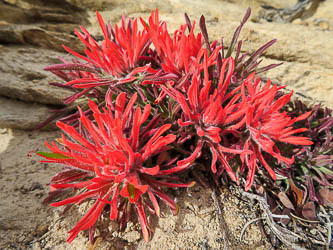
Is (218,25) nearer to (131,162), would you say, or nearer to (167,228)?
(131,162)

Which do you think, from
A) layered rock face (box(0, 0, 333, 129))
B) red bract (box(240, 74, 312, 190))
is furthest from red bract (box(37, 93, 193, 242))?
layered rock face (box(0, 0, 333, 129))

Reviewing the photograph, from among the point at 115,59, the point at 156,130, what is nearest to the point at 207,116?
the point at 156,130

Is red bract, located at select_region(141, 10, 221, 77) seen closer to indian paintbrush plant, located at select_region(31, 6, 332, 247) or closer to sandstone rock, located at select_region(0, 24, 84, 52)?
indian paintbrush plant, located at select_region(31, 6, 332, 247)

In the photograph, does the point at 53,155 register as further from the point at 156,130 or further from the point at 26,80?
the point at 26,80

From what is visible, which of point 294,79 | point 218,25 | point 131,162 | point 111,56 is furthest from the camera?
point 218,25

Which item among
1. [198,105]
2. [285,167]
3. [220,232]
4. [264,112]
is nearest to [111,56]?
[198,105]

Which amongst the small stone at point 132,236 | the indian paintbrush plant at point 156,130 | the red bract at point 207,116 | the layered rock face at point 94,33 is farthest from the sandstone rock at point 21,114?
the red bract at point 207,116
